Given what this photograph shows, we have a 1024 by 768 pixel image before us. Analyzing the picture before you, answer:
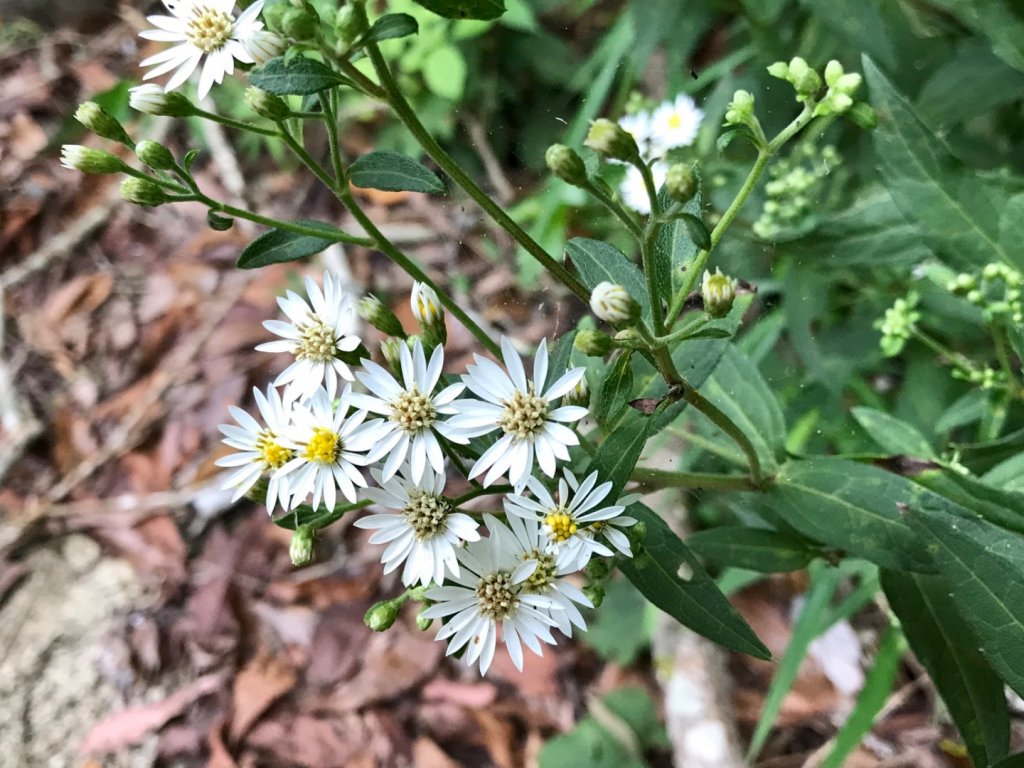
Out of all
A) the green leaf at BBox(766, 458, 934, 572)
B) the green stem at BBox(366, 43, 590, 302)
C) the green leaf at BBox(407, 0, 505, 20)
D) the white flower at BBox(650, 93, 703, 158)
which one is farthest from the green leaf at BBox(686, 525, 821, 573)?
the white flower at BBox(650, 93, 703, 158)

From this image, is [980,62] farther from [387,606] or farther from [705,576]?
[387,606]

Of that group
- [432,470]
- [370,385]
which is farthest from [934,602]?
[370,385]

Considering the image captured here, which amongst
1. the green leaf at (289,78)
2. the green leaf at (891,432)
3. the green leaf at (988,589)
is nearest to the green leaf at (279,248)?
the green leaf at (289,78)

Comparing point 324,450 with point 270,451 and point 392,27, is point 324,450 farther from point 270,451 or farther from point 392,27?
point 392,27

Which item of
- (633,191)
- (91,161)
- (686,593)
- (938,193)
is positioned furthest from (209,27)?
(633,191)

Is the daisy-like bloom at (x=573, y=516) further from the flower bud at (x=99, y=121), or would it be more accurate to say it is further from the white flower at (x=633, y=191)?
the white flower at (x=633, y=191)

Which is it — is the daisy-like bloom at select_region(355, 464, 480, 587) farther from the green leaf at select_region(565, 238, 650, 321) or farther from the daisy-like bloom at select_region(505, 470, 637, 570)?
the green leaf at select_region(565, 238, 650, 321)
